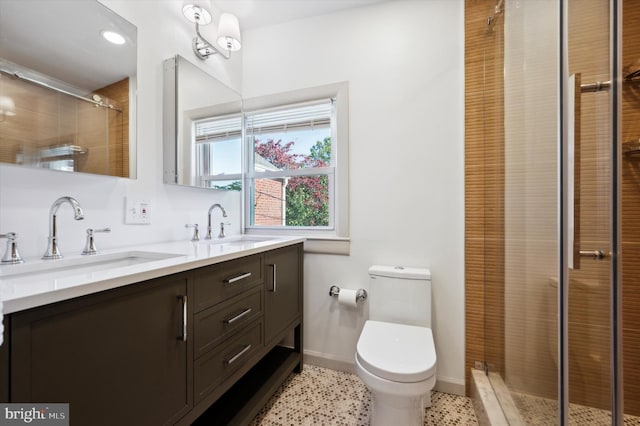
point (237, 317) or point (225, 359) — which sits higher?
point (237, 317)

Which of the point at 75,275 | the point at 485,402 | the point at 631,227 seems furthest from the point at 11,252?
the point at 631,227

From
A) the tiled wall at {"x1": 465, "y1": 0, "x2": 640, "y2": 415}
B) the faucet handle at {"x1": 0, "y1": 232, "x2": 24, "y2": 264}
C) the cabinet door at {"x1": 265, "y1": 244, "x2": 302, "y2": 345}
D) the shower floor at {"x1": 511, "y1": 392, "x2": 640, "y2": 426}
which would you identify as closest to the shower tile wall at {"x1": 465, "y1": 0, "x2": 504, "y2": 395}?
the tiled wall at {"x1": 465, "y1": 0, "x2": 640, "y2": 415}

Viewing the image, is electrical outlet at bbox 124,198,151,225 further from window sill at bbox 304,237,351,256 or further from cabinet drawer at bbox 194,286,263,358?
window sill at bbox 304,237,351,256

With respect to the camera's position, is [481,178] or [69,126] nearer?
[69,126]

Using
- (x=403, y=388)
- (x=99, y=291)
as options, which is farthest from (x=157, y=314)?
(x=403, y=388)

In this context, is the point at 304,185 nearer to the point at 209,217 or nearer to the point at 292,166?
the point at 292,166

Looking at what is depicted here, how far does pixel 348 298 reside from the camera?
178 centimetres

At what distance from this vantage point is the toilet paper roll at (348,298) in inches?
69.8

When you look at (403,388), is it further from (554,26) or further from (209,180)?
(209,180)

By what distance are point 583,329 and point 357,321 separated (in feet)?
3.91

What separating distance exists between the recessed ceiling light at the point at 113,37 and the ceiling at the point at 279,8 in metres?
0.85

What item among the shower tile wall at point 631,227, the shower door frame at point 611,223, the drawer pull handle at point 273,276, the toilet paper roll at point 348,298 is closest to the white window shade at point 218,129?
the drawer pull handle at point 273,276

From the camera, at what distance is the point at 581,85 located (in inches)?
35.9

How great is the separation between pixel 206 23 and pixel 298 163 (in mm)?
1045
